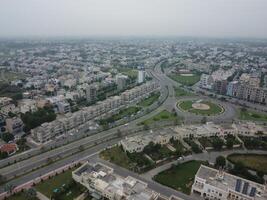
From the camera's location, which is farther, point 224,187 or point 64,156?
point 64,156

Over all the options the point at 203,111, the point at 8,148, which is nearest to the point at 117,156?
the point at 8,148

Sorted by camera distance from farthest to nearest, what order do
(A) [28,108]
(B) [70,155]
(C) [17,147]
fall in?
(A) [28,108], (C) [17,147], (B) [70,155]

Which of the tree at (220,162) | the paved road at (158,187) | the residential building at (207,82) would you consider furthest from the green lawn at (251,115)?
the paved road at (158,187)

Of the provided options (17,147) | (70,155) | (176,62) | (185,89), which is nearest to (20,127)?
(17,147)

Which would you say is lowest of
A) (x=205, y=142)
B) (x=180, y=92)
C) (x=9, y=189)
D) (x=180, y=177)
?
(x=180, y=177)

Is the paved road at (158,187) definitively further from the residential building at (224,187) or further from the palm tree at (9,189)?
the palm tree at (9,189)

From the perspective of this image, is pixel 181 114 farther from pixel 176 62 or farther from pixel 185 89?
pixel 176 62

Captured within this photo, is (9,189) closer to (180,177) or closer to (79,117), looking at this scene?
(180,177)
